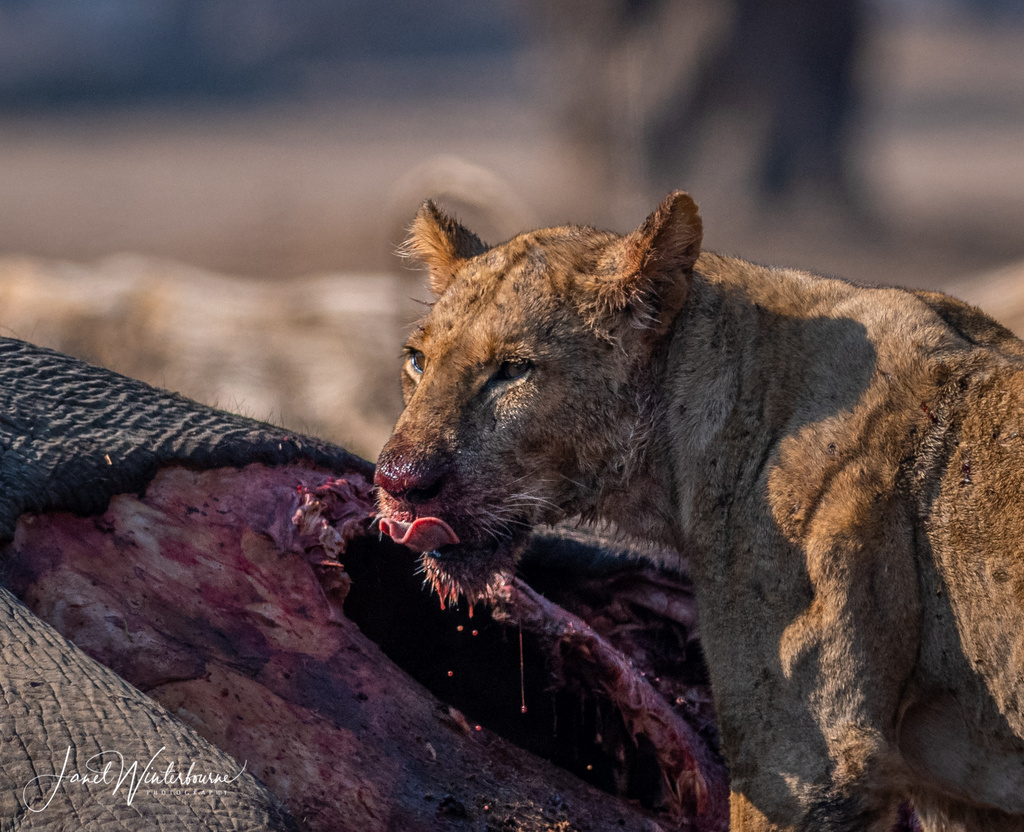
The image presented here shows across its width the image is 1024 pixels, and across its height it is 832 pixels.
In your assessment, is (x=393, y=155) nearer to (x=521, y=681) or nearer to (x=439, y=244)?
(x=439, y=244)

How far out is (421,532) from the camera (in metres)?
2.99

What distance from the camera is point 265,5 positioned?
38.1 metres

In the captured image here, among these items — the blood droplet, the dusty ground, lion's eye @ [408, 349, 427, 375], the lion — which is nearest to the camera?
the lion

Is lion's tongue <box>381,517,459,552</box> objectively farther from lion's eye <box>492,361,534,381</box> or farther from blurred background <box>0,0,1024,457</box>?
blurred background <box>0,0,1024,457</box>

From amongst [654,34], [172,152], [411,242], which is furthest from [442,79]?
[411,242]

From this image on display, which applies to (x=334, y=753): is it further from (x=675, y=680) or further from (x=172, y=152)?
(x=172, y=152)

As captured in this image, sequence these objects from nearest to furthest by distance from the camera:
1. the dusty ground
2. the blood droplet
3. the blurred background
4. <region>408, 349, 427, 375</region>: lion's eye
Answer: <region>408, 349, 427, 375</region>: lion's eye < the blood droplet < the blurred background < the dusty ground

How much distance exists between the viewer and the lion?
9.11ft

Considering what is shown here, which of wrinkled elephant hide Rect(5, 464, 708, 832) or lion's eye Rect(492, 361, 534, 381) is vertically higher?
lion's eye Rect(492, 361, 534, 381)

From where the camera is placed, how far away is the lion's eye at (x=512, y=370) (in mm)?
3046

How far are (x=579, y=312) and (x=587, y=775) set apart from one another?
123 cm

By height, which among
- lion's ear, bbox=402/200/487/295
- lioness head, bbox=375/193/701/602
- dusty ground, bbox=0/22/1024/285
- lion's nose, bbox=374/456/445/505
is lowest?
lion's nose, bbox=374/456/445/505

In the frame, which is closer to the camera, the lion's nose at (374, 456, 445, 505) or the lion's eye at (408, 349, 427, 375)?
the lion's nose at (374, 456, 445, 505)

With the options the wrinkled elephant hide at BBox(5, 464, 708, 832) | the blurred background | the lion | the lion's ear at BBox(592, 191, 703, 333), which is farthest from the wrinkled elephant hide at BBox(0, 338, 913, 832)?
the blurred background
